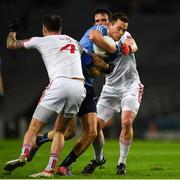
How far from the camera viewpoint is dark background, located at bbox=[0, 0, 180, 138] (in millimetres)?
29922

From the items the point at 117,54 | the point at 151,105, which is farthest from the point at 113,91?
the point at 151,105

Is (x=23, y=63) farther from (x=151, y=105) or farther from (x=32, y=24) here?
(x=151, y=105)

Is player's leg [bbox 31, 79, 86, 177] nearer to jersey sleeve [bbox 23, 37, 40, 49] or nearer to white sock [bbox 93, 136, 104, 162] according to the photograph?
jersey sleeve [bbox 23, 37, 40, 49]

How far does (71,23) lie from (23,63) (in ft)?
9.19

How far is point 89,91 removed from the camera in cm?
1020

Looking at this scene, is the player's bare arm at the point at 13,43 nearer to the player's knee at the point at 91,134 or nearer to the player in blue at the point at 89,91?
the player in blue at the point at 89,91

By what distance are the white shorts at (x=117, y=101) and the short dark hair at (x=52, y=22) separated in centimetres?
193

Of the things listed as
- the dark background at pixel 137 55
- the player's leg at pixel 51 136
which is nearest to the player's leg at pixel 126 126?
the player's leg at pixel 51 136

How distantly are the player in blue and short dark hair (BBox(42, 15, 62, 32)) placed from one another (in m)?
0.53

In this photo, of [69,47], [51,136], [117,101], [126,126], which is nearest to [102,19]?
[117,101]

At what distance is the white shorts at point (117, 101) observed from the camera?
10625mm

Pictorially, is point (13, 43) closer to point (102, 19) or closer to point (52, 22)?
point (52, 22)

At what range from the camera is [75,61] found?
9.34m

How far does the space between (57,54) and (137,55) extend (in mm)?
22661
